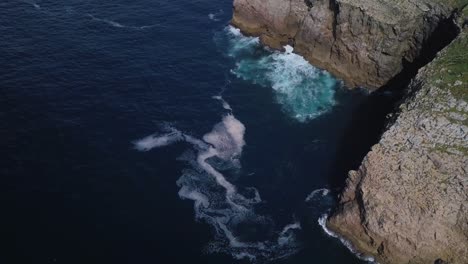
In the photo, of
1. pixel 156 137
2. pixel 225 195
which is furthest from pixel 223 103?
pixel 225 195

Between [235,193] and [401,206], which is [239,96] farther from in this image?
[401,206]

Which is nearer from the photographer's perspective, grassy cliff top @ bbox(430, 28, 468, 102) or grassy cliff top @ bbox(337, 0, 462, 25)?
grassy cliff top @ bbox(430, 28, 468, 102)

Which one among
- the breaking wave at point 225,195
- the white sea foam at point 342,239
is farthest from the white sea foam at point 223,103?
the white sea foam at point 342,239

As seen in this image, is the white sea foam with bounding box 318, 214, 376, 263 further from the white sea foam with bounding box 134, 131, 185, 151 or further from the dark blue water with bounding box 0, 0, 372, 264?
the white sea foam with bounding box 134, 131, 185, 151

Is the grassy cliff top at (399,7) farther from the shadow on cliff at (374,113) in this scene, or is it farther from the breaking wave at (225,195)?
the breaking wave at (225,195)

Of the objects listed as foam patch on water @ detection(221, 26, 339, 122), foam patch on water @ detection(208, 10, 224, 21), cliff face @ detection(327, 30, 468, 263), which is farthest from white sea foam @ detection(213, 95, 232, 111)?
cliff face @ detection(327, 30, 468, 263)
